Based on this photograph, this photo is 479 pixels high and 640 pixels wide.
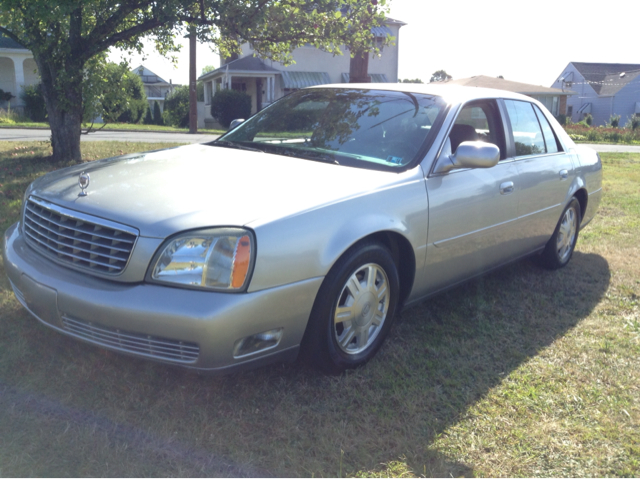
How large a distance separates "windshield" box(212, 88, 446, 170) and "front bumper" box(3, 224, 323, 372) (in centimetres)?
113

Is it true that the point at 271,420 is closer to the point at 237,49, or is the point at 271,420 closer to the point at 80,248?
the point at 80,248

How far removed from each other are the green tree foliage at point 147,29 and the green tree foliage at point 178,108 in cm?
2218

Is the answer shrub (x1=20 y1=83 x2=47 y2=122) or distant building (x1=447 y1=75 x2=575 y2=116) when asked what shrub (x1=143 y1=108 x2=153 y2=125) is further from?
distant building (x1=447 y1=75 x2=575 y2=116)

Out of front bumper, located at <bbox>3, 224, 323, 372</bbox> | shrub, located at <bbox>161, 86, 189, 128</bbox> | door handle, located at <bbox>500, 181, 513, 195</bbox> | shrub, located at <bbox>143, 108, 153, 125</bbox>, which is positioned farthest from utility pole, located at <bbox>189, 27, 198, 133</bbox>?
front bumper, located at <bbox>3, 224, 323, 372</bbox>

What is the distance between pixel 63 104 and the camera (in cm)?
966

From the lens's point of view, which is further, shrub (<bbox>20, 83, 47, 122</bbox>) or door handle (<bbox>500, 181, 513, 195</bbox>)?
shrub (<bbox>20, 83, 47, 122</bbox>)

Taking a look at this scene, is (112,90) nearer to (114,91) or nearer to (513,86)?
(114,91)

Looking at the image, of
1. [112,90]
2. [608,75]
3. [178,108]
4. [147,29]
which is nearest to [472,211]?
[147,29]

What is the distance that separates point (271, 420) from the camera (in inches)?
110

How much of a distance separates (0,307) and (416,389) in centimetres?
263

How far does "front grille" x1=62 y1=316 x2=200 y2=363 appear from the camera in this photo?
259 cm

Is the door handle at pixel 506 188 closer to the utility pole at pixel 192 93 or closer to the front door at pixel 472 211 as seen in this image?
the front door at pixel 472 211

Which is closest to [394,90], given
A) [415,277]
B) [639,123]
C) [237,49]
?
[415,277]

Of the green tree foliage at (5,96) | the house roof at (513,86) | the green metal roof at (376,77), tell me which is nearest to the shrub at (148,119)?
the green tree foliage at (5,96)
